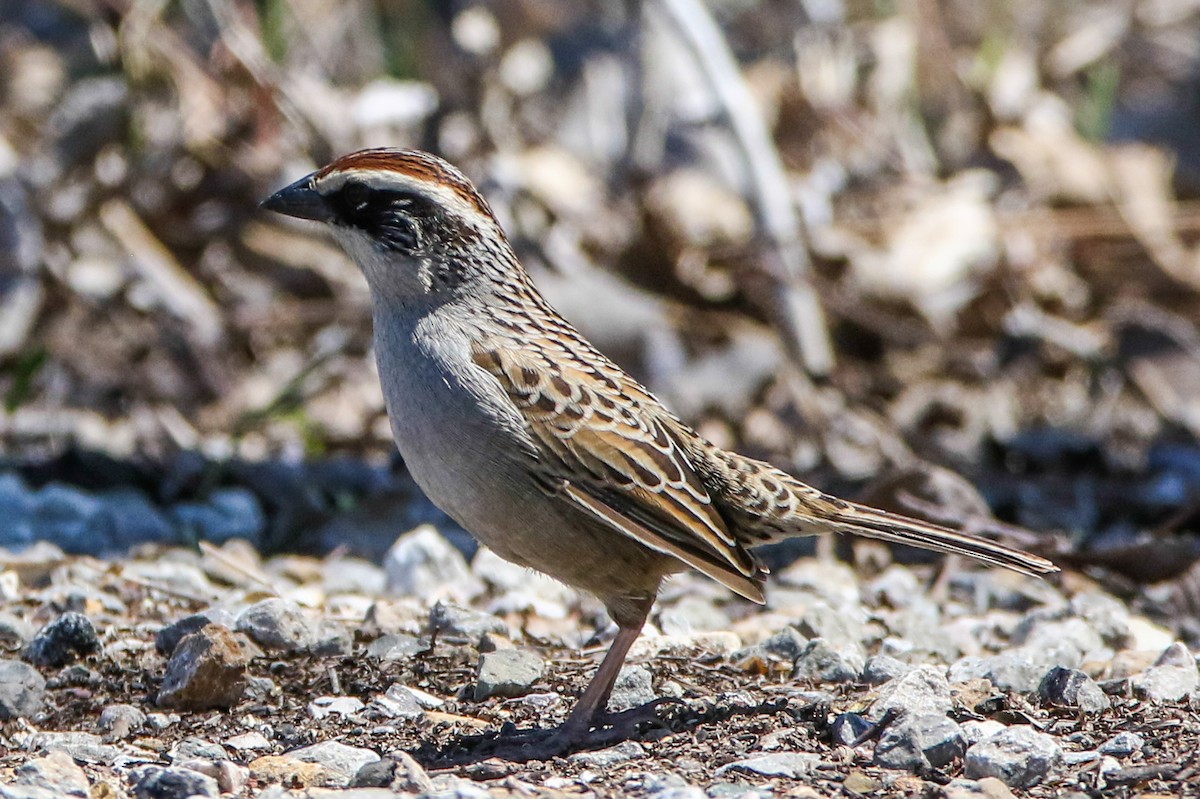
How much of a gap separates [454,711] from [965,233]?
573 cm

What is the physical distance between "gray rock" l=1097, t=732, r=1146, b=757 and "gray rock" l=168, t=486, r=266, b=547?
355 cm

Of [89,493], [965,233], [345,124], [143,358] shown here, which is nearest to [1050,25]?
[965,233]

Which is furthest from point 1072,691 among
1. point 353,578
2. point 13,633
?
point 13,633

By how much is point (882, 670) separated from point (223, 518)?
9.85 ft

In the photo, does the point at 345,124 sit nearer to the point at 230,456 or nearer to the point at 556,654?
the point at 230,456

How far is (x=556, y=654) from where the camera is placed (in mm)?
5180

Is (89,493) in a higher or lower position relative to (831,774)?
higher

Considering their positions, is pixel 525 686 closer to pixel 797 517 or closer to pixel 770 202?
pixel 797 517

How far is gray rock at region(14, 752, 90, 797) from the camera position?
3.70 metres

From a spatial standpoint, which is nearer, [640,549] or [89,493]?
[640,549]

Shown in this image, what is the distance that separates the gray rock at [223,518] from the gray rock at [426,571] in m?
0.87

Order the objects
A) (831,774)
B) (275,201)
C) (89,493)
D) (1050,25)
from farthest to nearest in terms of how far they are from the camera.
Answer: (1050,25), (89,493), (275,201), (831,774)

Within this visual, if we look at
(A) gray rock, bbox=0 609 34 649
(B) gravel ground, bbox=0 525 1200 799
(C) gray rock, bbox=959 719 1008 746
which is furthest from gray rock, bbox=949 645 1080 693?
(A) gray rock, bbox=0 609 34 649

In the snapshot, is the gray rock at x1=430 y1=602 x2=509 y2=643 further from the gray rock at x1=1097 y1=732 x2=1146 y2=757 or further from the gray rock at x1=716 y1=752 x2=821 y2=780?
the gray rock at x1=1097 y1=732 x2=1146 y2=757
